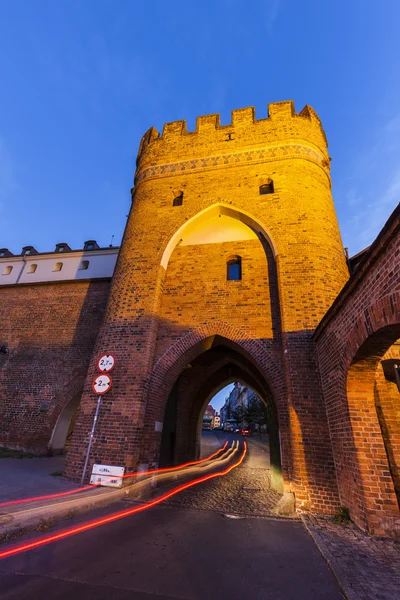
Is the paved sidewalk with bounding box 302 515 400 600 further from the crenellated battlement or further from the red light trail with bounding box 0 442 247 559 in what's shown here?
the crenellated battlement

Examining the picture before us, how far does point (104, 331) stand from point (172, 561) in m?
5.82

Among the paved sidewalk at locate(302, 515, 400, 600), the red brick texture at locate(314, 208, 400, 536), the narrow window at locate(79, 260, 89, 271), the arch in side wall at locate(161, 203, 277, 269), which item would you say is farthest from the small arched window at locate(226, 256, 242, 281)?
the narrow window at locate(79, 260, 89, 271)

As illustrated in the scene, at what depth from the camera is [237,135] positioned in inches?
412

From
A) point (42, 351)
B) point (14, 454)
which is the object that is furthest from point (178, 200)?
point (14, 454)

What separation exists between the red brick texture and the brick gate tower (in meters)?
0.78

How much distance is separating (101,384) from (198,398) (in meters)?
7.57

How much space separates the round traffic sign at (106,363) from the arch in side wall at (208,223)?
3.22 m

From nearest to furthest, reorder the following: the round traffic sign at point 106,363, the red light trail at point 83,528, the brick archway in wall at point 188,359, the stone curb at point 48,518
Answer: the red light trail at point 83,528, the stone curb at point 48,518, the brick archway in wall at point 188,359, the round traffic sign at point 106,363

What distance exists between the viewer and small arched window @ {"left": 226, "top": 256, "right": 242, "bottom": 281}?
8745 millimetres

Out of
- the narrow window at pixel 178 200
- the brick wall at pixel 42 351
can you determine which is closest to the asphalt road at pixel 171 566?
the brick wall at pixel 42 351

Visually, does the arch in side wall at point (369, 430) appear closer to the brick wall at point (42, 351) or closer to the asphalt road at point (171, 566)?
the asphalt road at point (171, 566)

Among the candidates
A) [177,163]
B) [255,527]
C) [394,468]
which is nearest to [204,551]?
[255,527]

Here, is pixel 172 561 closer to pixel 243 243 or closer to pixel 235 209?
pixel 243 243

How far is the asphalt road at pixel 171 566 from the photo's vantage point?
8.48ft
